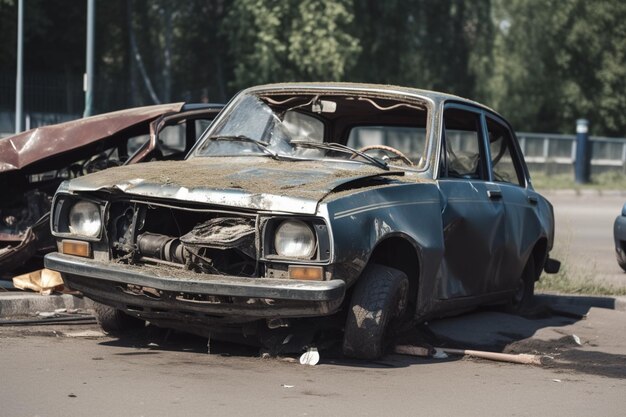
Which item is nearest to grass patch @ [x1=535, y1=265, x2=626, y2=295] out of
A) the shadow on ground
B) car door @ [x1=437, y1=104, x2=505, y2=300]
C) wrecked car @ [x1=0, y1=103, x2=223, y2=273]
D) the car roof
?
the shadow on ground

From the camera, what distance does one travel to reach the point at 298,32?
41906 millimetres

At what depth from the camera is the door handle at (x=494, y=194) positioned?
8023mm

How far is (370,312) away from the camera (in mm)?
6406

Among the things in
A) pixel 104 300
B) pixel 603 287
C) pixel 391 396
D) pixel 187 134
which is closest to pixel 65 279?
pixel 104 300

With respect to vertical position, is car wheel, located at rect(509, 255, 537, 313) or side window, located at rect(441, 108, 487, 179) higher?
side window, located at rect(441, 108, 487, 179)

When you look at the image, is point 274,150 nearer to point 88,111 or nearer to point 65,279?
point 65,279

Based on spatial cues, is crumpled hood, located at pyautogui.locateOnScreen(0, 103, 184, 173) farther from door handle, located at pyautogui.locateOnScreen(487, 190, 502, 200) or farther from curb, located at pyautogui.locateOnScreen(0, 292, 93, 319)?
door handle, located at pyautogui.locateOnScreen(487, 190, 502, 200)

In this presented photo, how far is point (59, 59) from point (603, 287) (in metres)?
36.1

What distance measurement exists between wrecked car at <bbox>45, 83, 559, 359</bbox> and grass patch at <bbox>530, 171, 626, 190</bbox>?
84.2 feet

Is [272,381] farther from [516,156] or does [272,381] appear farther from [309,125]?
[516,156]

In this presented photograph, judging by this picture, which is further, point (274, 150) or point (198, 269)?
point (274, 150)

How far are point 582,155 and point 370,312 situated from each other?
103 feet

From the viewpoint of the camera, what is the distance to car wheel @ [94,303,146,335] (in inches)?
284

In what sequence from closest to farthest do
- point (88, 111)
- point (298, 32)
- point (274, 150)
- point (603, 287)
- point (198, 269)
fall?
1. point (198, 269)
2. point (274, 150)
3. point (603, 287)
4. point (88, 111)
5. point (298, 32)
